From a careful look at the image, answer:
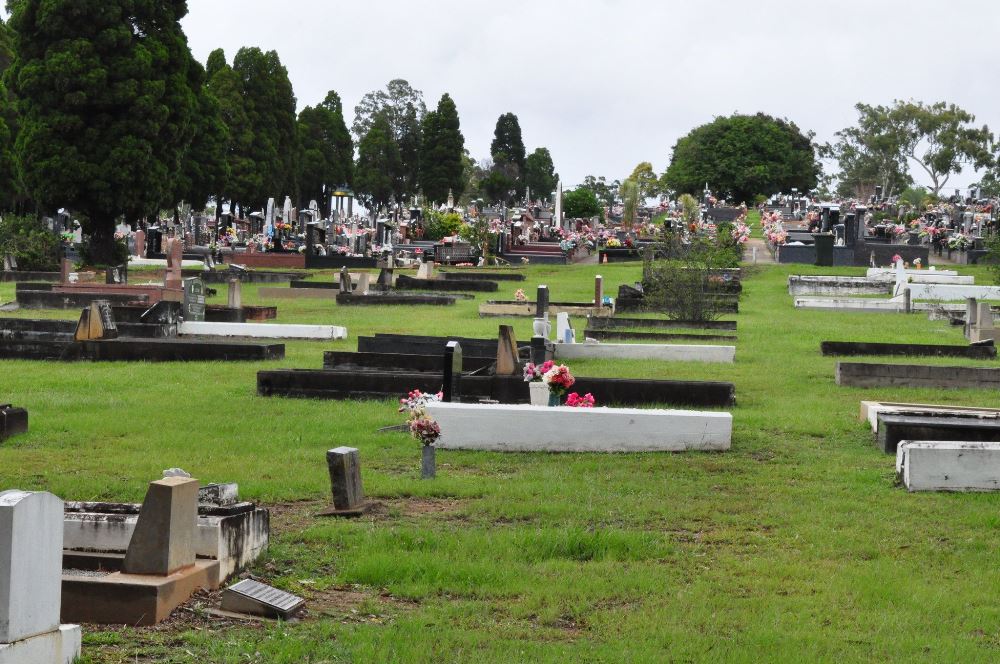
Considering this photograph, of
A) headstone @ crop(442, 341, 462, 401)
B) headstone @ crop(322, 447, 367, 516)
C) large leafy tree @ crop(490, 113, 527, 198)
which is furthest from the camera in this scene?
large leafy tree @ crop(490, 113, 527, 198)

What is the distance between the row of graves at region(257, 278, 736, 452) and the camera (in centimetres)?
1093

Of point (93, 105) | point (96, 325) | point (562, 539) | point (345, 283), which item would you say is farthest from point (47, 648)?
point (93, 105)

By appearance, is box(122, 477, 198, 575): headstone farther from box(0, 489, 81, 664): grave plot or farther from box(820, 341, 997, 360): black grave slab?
box(820, 341, 997, 360): black grave slab

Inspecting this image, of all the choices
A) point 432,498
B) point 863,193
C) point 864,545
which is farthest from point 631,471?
point 863,193

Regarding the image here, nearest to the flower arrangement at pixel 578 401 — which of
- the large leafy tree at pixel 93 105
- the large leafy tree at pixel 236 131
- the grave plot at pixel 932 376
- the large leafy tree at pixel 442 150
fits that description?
the grave plot at pixel 932 376

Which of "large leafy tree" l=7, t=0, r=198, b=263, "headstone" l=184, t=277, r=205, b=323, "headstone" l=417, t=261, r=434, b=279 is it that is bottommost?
"headstone" l=184, t=277, r=205, b=323

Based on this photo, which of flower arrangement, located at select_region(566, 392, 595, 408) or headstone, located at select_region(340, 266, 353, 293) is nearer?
flower arrangement, located at select_region(566, 392, 595, 408)

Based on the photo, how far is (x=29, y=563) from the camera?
→ 4.95m

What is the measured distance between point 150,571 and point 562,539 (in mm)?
2394

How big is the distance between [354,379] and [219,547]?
741 cm

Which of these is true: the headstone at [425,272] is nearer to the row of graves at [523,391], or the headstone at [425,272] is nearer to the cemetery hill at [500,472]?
the cemetery hill at [500,472]

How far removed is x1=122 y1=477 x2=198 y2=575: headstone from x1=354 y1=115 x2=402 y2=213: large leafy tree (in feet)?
300

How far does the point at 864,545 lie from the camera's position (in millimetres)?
7652

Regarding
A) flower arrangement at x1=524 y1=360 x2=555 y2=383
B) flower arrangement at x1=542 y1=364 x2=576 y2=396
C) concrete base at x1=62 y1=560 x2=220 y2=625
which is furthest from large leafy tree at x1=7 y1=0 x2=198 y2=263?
concrete base at x1=62 y1=560 x2=220 y2=625
